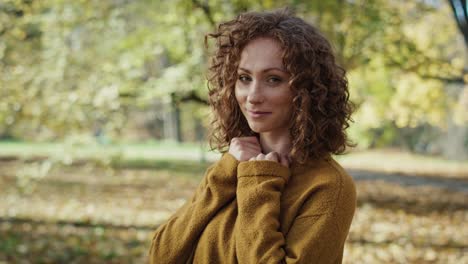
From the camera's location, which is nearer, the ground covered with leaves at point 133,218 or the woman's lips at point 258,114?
the woman's lips at point 258,114

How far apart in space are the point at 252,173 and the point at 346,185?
1.12 feet

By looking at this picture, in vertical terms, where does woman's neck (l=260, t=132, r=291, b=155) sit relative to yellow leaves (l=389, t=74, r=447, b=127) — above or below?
above

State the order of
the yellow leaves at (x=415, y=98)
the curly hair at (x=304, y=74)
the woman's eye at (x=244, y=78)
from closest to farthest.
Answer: the curly hair at (x=304, y=74) < the woman's eye at (x=244, y=78) < the yellow leaves at (x=415, y=98)

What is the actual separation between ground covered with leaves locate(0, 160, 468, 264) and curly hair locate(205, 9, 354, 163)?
16.4 ft

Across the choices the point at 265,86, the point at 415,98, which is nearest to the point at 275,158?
the point at 265,86

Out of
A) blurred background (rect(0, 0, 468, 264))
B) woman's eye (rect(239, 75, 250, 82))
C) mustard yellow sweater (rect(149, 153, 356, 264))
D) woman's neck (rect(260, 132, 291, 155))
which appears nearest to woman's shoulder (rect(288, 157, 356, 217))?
mustard yellow sweater (rect(149, 153, 356, 264))

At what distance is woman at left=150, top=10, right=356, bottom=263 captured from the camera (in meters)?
1.80

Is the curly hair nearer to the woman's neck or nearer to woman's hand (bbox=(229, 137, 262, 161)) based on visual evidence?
the woman's neck

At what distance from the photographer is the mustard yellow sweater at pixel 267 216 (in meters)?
1.77

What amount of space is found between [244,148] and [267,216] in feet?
1.11

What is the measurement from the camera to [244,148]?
203 cm

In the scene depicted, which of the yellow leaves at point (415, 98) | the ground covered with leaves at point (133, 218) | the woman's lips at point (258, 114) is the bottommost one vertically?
the ground covered with leaves at point (133, 218)

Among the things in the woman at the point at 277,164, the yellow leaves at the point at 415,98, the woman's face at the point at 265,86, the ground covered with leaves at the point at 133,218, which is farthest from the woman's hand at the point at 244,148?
the yellow leaves at the point at 415,98

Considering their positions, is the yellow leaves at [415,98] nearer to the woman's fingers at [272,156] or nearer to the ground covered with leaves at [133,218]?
the ground covered with leaves at [133,218]
